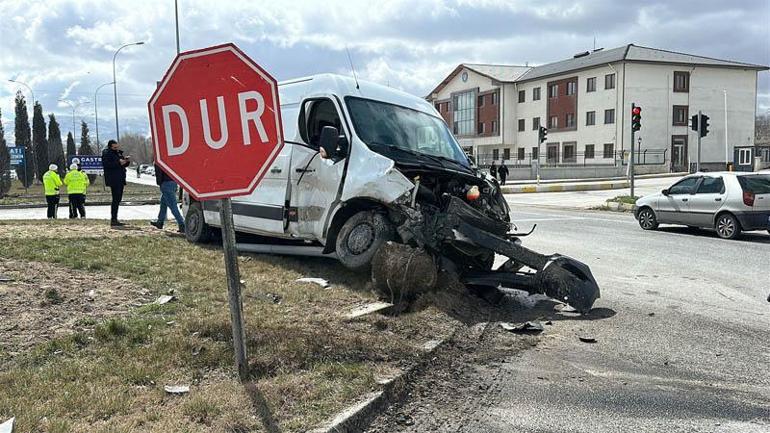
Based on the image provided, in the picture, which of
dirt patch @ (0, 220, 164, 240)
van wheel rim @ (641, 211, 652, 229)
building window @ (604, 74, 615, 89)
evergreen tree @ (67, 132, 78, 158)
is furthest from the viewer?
evergreen tree @ (67, 132, 78, 158)

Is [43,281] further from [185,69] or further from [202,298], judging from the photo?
[185,69]

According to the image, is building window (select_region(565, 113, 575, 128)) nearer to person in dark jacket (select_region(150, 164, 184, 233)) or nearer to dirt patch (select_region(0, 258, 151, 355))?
person in dark jacket (select_region(150, 164, 184, 233))

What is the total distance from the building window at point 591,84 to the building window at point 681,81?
288 inches

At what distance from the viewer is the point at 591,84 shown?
198 feet

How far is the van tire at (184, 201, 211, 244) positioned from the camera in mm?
9828

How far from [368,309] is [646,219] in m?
11.8

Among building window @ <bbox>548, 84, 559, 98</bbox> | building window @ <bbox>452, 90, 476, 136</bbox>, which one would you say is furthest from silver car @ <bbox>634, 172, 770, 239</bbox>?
building window @ <bbox>452, 90, 476, 136</bbox>

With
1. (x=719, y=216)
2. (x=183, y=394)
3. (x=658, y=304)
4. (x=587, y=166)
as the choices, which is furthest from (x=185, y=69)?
(x=587, y=166)

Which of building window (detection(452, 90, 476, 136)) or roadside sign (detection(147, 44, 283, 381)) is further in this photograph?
building window (detection(452, 90, 476, 136))

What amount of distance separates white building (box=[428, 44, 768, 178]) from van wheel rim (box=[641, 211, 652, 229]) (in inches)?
1377

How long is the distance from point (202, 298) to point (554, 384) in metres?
3.46

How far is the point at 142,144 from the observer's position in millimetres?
128750

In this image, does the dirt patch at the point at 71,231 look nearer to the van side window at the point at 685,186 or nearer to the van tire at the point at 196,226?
the van tire at the point at 196,226

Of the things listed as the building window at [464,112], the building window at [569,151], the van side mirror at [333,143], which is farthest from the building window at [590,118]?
the van side mirror at [333,143]
